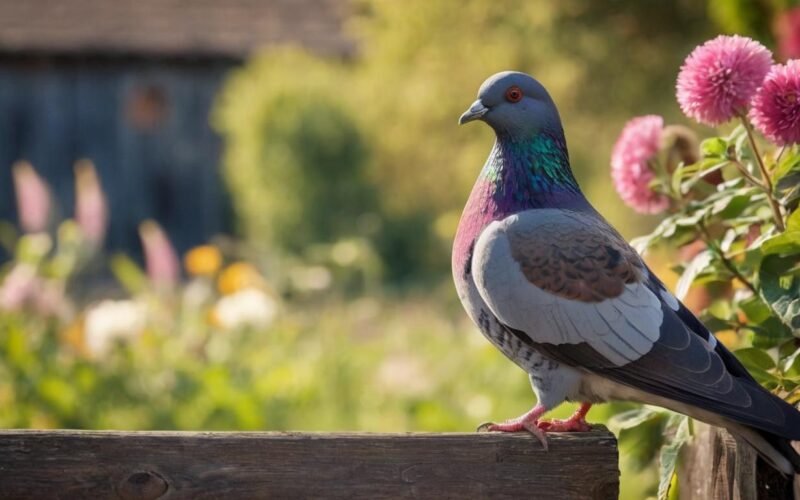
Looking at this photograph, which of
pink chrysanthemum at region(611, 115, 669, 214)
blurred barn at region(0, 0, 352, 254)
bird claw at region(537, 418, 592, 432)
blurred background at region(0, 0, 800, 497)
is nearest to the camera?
bird claw at region(537, 418, 592, 432)

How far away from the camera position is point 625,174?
249cm

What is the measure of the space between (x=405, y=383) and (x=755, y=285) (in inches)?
119

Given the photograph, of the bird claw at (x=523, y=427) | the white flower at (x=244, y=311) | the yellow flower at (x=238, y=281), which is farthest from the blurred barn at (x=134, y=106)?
the bird claw at (x=523, y=427)

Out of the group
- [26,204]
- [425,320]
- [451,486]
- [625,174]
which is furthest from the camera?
[425,320]

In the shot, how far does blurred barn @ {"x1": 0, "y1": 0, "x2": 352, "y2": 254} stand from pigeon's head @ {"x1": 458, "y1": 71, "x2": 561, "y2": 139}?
12.7 metres

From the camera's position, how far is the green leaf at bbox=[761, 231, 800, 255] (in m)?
1.98

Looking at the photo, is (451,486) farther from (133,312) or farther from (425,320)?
(425,320)

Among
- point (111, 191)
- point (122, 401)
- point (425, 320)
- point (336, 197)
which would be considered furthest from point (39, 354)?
point (111, 191)

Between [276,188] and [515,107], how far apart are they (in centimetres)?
1071

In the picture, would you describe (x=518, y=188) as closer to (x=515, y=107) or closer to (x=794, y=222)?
(x=515, y=107)

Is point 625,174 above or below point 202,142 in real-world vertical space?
below

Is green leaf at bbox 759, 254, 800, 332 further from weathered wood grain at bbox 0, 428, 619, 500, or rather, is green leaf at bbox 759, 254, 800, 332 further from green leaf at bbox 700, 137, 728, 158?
weathered wood grain at bbox 0, 428, 619, 500

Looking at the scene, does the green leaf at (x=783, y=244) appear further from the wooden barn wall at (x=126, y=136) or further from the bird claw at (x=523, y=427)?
the wooden barn wall at (x=126, y=136)

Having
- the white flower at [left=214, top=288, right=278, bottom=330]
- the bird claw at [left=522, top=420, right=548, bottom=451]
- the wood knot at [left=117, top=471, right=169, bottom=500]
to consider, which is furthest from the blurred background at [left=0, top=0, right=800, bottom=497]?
the wood knot at [left=117, top=471, right=169, bottom=500]
